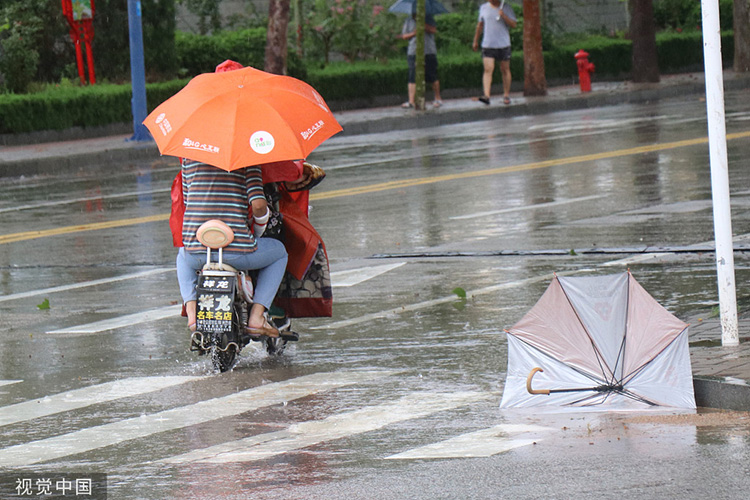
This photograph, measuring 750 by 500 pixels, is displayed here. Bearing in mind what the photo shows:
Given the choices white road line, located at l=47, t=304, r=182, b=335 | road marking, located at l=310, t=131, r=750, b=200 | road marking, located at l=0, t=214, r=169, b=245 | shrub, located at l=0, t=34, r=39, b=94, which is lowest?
white road line, located at l=47, t=304, r=182, b=335

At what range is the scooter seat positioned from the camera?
7398mm

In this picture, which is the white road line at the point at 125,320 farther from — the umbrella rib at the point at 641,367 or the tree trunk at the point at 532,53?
the tree trunk at the point at 532,53

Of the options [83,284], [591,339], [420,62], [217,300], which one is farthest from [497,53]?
[591,339]

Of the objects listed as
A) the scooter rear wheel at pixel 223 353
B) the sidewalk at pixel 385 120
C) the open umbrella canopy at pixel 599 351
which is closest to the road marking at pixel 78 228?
the scooter rear wheel at pixel 223 353

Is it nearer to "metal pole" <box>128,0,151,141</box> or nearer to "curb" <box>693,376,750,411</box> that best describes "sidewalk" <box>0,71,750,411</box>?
"metal pole" <box>128,0,151,141</box>

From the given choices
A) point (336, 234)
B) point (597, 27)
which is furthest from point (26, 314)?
point (597, 27)

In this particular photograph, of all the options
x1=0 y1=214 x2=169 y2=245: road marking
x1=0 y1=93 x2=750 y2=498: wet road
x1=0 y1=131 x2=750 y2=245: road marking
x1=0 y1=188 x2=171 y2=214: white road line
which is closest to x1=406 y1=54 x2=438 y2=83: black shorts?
x1=0 y1=131 x2=750 y2=245: road marking

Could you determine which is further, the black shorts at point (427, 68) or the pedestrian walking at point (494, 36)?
the pedestrian walking at point (494, 36)

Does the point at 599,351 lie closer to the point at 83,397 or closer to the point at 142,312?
the point at 83,397

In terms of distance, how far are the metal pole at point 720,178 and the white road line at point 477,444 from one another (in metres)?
1.54

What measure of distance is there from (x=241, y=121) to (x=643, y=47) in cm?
2641

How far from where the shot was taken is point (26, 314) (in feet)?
32.0

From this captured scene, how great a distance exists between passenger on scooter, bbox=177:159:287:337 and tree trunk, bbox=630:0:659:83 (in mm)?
26257

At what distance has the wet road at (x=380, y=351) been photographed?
18.0 ft
